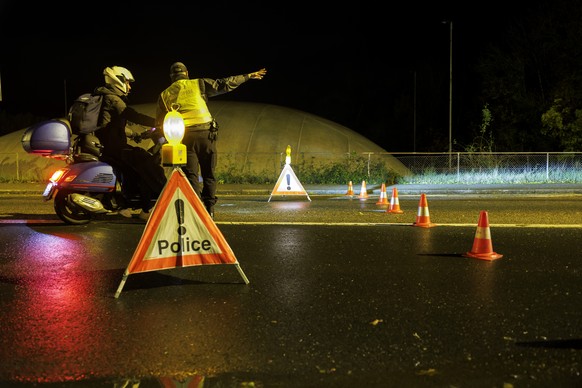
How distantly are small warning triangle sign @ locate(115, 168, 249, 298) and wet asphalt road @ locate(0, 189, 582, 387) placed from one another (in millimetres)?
294

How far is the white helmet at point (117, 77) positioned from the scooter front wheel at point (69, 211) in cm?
175

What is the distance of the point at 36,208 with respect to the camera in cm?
1255

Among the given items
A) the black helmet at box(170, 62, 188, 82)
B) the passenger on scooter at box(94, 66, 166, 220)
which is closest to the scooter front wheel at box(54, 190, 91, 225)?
the passenger on scooter at box(94, 66, 166, 220)

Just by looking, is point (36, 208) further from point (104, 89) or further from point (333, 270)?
point (333, 270)

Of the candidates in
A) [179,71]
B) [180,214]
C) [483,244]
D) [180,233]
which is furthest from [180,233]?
[179,71]

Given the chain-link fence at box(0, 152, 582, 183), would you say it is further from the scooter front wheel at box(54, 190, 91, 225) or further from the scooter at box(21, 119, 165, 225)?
the scooter at box(21, 119, 165, 225)

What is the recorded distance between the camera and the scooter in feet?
29.9

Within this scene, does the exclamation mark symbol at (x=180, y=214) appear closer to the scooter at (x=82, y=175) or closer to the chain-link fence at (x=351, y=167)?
the scooter at (x=82, y=175)

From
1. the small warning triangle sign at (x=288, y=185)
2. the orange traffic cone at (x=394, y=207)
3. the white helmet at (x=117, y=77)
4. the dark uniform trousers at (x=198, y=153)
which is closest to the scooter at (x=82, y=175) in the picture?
the dark uniform trousers at (x=198, y=153)

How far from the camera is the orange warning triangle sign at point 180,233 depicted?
17.6 feet

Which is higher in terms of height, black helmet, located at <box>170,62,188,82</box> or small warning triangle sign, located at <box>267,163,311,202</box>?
black helmet, located at <box>170,62,188,82</box>

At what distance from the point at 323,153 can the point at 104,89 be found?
18437 millimetres

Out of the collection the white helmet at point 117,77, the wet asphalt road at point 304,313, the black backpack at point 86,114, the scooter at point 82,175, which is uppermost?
the white helmet at point 117,77

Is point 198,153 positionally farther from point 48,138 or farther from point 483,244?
point 483,244
